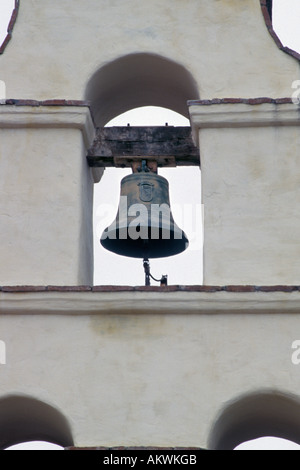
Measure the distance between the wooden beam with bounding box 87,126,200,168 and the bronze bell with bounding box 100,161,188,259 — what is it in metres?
0.16

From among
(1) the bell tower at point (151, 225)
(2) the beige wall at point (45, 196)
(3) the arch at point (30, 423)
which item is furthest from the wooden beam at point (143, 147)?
(3) the arch at point (30, 423)

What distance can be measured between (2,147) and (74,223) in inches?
34.7

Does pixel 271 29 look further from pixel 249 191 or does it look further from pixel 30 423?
pixel 30 423

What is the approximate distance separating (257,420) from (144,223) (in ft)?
5.72

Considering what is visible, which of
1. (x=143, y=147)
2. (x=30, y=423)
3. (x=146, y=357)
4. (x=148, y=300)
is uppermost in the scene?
(x=143, y=147)

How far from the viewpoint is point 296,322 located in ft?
46.9

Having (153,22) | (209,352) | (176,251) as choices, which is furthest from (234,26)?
(209,352)

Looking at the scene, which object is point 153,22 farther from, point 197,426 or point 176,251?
point 197,426

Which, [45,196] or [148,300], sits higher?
[45,196]

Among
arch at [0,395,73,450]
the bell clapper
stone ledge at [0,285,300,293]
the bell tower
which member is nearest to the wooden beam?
the bell tower

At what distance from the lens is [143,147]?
50.9 feet

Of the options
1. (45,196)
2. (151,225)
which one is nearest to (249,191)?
(151,225)

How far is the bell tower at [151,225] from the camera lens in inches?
555

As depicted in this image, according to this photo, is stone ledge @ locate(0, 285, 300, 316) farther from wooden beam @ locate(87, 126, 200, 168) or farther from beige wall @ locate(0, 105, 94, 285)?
wooden beam @ locate(87, 126, 200, 168)
